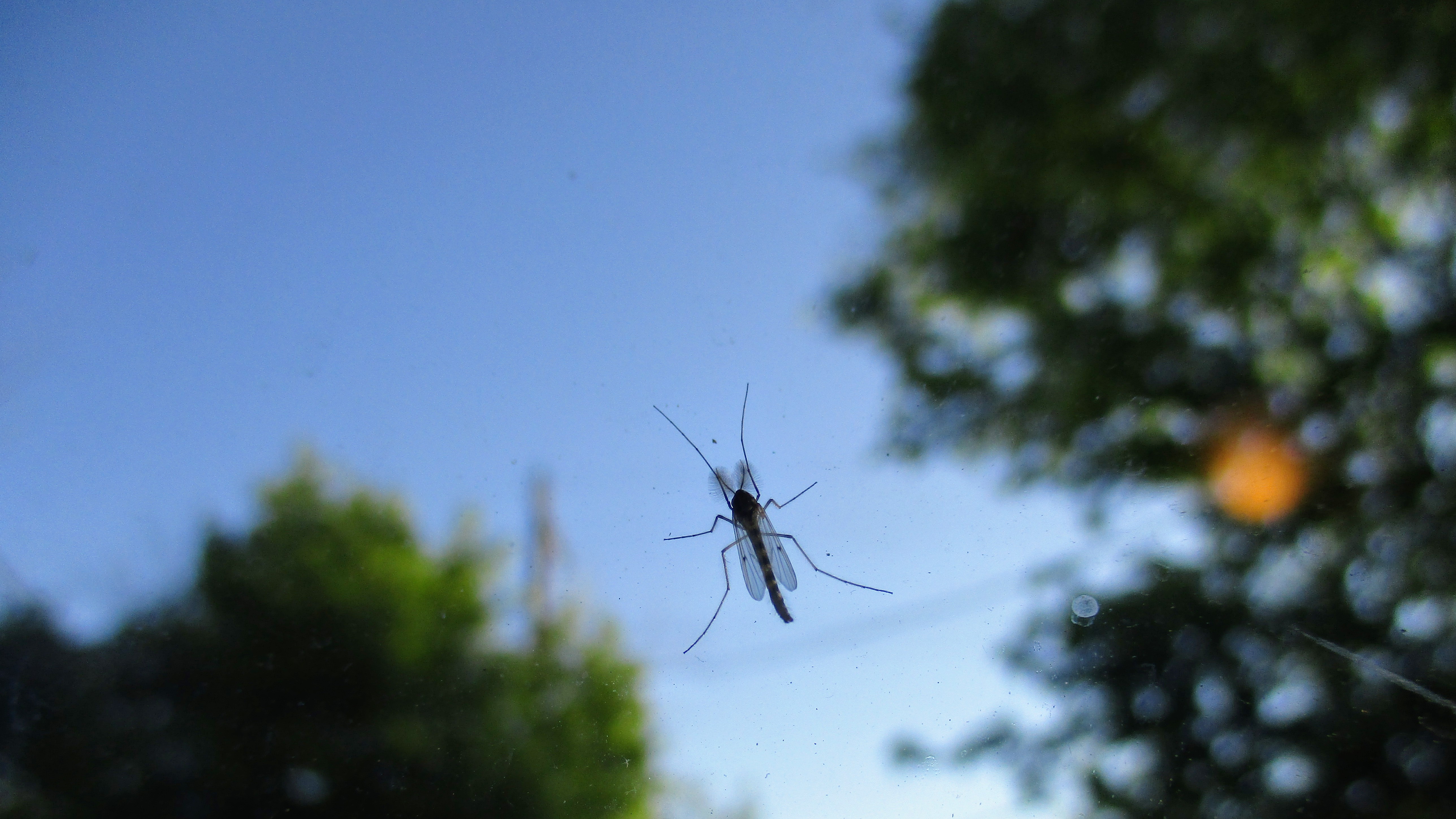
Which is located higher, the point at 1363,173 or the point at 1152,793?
the point at 1363,173

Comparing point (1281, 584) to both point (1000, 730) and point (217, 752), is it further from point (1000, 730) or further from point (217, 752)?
point (217, 752)

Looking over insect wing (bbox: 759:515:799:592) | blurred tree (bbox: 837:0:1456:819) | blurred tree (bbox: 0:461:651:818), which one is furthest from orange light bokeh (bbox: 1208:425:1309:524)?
blurred tree (bbox: 0:461:651:818)

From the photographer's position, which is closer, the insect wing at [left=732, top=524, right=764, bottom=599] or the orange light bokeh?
the orange light bokeh

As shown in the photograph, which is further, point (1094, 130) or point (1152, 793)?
point (1094, 130)

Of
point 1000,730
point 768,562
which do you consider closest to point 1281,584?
point 1000,730

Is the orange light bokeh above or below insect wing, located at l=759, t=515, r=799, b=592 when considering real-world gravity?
below

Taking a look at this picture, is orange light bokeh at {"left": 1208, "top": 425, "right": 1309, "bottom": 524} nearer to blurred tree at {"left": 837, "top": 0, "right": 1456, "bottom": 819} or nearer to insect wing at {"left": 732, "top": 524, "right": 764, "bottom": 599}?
blurred tree at {"left": 837, "top": 0, "right": 1456, "bottom": 819}
